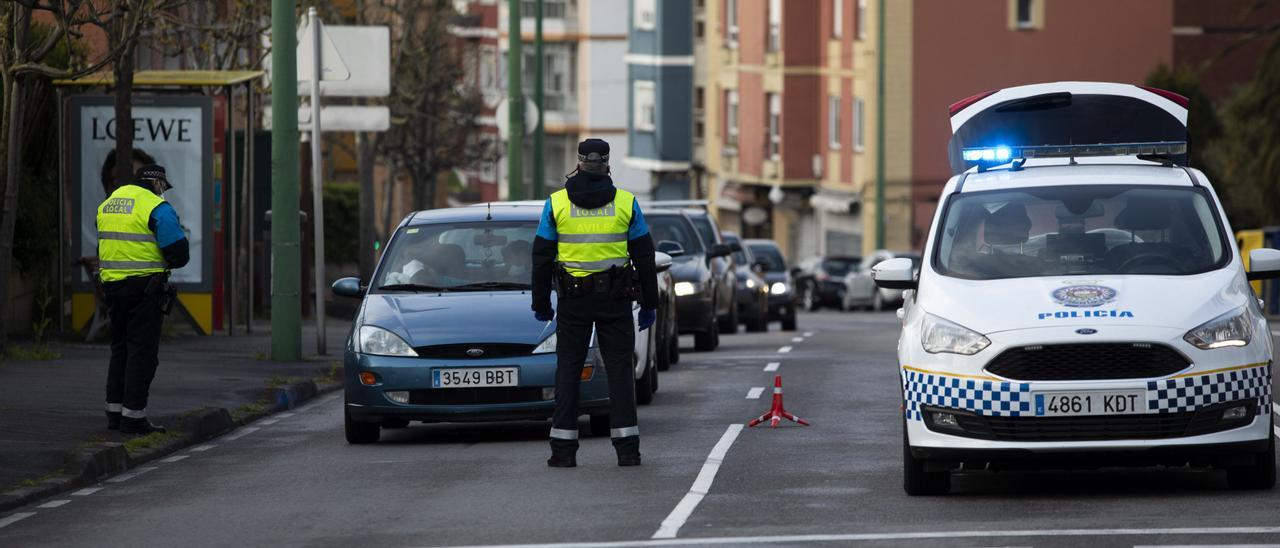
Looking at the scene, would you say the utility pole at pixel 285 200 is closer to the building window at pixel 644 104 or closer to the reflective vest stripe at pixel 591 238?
the reflective vest stripe at pixel 591 238

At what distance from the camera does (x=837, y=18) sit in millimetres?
64625

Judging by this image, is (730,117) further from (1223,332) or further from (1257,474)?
(1223,332)

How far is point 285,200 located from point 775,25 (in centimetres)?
4811

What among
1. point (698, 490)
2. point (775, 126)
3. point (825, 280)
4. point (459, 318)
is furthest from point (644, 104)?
point (698, 490)

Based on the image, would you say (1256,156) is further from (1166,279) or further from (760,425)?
(1166,279)

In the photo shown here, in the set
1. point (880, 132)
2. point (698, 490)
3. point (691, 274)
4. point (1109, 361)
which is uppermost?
point (880, 132)

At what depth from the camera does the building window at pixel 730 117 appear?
7394 centimetres

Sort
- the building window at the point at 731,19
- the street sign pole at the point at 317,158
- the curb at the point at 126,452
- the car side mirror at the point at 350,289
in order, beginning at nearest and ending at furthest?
the curb at the point at 126,452, the car side mirror at the point at 350,289, the street sign pole at the point at 317,158, the building window at the point at 731,19

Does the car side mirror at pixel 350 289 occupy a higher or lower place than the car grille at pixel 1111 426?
higher

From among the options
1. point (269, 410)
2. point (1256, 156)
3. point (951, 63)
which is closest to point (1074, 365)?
point (269, 410)

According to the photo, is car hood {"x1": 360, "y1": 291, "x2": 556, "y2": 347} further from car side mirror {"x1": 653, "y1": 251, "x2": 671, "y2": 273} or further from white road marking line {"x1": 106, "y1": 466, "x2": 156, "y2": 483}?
white road marking line {"x1": 106, "y1": 466, "x2": 156, "y2": 483}

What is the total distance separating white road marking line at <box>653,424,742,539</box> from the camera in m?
10.4

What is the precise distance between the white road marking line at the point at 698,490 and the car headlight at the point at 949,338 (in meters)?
1.36

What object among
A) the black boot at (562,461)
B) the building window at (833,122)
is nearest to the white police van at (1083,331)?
the black boot at (562,461)
